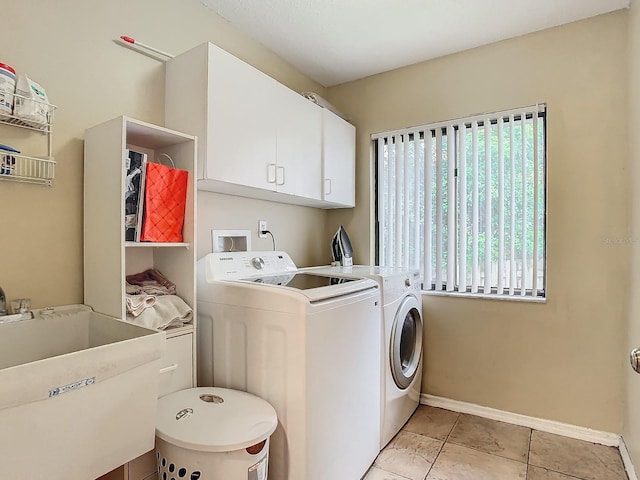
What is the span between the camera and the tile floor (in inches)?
69.6

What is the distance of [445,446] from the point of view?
2.01m

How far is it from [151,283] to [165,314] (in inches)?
8.2

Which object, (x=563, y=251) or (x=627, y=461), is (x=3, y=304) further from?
(x=627, y=461)

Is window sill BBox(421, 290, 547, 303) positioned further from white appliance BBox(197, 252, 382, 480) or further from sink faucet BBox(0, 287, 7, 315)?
sink faucet BBox(0, 287, 7, 315)

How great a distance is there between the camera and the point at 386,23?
209 cm

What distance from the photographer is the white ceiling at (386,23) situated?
75.7 inches

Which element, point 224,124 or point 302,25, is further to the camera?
point 302,25

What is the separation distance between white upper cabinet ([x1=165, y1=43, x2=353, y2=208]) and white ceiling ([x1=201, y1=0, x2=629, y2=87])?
410mm

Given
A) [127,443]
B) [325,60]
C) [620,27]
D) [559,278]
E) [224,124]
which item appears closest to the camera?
[127,443]

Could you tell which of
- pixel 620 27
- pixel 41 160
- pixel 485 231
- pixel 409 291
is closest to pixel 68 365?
pixel 41 160

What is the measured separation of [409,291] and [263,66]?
69.1 inches

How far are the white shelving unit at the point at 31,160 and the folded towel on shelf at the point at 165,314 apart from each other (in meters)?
0.61

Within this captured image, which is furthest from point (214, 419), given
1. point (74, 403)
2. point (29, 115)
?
point (29, 115)

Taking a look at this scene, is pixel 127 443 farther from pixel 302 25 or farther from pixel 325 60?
pixel 325 60
